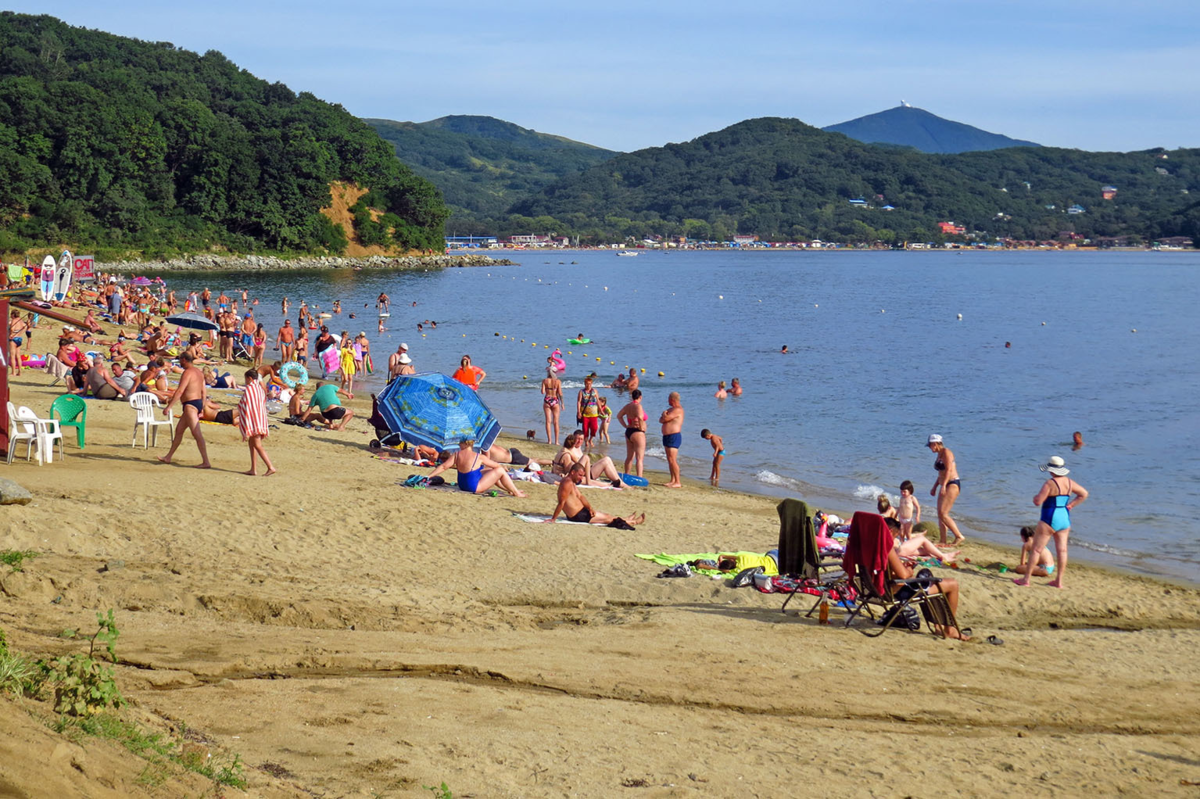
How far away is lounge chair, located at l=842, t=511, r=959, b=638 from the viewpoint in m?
8.73

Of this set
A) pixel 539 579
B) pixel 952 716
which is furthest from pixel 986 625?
pixel 539 579

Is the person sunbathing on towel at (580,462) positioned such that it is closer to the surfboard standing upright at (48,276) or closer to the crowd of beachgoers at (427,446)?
the crowd of beachgoers at (427,446)

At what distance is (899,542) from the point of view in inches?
427

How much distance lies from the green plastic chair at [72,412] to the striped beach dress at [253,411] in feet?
7.72

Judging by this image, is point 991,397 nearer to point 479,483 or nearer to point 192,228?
point 479,483

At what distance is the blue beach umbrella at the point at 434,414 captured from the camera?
15.3 m

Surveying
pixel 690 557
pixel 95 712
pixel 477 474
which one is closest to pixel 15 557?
pixel 95 712

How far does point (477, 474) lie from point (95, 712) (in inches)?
331

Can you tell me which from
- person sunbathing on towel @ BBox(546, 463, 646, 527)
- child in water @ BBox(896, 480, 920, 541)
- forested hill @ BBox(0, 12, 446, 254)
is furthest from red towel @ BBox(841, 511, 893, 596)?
forested hill @ BBox(0, 12, 446, 254)

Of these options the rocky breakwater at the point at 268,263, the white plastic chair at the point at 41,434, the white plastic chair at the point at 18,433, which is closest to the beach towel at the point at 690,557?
the white plastic chair at the point at 41,434

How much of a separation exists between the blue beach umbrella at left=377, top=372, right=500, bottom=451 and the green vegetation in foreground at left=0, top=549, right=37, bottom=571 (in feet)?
23.8

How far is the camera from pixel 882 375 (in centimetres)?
3416

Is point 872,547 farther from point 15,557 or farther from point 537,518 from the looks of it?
point 15,557

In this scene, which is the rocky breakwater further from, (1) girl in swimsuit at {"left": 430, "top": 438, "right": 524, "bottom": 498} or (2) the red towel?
(2) the red towel
